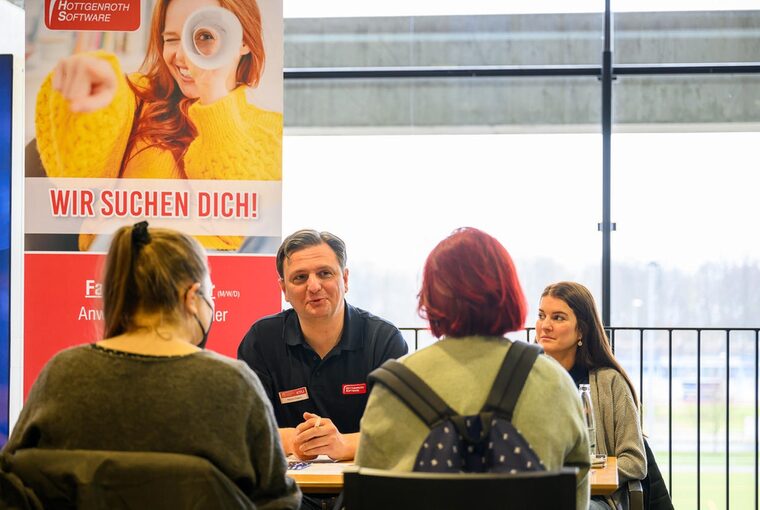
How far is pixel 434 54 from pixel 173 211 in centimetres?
242

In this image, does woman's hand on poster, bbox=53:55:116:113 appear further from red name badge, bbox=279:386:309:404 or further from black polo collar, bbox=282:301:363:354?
red name badge, bbox=279:386:309:404

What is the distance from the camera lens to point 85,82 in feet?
13.6

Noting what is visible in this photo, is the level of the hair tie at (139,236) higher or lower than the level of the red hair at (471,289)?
higher

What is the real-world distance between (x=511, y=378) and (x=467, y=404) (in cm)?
10

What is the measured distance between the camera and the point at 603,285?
18.4ft

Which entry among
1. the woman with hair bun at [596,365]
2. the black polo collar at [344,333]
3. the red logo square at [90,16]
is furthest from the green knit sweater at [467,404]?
the red logo square at [90,16]

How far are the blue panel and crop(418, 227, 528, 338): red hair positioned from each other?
10.7 ft

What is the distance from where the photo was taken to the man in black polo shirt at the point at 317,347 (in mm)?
3084

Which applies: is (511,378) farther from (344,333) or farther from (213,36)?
(213,36)

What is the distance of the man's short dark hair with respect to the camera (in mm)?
3121

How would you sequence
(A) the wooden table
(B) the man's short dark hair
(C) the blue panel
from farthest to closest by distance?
(C) the blue panel < (B) the man's short dark hair < (A) the wooden table

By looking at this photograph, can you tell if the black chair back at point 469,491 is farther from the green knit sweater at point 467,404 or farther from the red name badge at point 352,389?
the red name badge at point 352,389

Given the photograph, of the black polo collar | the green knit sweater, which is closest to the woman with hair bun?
the black polo collar

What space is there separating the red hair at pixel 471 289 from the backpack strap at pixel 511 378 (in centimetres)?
7
